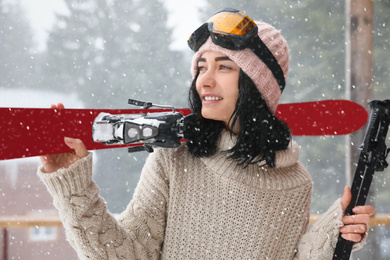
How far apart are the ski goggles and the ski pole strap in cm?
29

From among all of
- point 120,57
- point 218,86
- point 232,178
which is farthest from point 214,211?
point 120,57

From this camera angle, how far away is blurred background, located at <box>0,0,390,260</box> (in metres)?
4.34

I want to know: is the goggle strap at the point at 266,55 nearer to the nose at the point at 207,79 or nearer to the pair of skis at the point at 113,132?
the nose at the point at 207,79

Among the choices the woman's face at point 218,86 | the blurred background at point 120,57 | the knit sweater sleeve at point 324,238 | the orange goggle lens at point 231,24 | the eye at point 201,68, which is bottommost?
the knit sweater sleeve at point 324,238

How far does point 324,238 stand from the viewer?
4.50 ft

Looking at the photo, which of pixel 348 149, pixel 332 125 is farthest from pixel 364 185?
pixel 348 149

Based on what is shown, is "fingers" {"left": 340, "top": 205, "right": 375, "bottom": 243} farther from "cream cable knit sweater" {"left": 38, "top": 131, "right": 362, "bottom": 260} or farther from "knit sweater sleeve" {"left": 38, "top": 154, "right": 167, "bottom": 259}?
"knit sweater sleeve" {"left": 38, "top": 154, "right": 167, "bottom": 259}

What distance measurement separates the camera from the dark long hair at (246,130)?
4.19 ft

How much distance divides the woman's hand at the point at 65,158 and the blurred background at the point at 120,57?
318 centimetres

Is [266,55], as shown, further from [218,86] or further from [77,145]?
[77,145]

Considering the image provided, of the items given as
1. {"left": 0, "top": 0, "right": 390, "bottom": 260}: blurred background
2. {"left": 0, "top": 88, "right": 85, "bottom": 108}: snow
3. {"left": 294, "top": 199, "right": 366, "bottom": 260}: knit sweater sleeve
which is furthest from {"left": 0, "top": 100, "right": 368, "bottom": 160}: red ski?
{"left": 0, "top": 88, "right": 85, "bottom": 108}: snow

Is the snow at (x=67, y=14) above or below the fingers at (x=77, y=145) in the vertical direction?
above

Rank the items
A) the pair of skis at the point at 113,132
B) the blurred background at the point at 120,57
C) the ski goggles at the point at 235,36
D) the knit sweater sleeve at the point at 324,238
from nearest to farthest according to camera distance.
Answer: the pair of skis at the point at 113,132
the ski goggles at the point at 235,36
the knit sweater sleeve at the point at 324,238
the blurred background at the point at 120,57

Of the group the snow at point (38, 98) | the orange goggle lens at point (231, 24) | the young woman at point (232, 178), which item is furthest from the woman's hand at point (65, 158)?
the snow at point (38, 98)
